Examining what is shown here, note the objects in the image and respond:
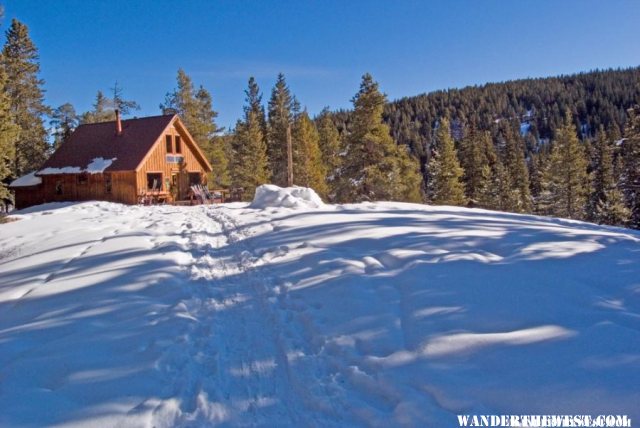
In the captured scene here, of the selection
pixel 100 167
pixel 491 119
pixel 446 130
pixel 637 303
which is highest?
pixel 491 119

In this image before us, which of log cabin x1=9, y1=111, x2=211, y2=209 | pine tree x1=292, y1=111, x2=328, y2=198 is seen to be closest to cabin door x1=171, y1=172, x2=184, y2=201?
log cabin x1=9, y1=111, x2=211, y2=209

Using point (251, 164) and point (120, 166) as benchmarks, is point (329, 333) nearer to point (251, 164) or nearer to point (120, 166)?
point (120, 166)

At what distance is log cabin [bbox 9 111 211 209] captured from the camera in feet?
79.9

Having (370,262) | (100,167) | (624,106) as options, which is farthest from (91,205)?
(624,106)

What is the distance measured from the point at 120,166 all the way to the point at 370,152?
16.1 meters

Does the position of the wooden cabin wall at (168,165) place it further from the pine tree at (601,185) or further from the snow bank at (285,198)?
the pine tree at (601,185)

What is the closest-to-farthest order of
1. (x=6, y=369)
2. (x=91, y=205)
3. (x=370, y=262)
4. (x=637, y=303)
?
(x=6, y=369) < (x=637, y=303) < (x=370, y=262) < (x=91, y=205)

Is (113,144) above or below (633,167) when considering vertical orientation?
above

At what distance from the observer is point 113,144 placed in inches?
1029

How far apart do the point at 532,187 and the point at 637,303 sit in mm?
56326

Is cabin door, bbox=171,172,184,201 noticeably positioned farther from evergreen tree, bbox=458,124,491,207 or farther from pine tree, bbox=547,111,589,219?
pine tree, bbox=547,111,589,219

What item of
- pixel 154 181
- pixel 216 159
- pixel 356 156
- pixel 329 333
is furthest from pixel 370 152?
pixel 329 333

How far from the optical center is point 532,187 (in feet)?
178

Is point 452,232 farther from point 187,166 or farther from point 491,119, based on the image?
point 491,119
